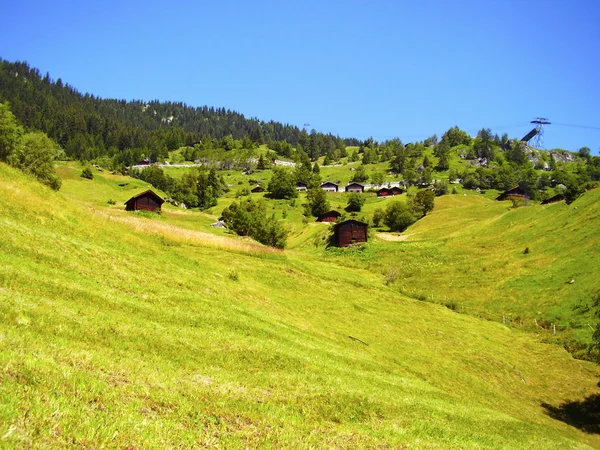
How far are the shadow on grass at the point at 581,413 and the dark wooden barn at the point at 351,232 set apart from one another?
71.5 metres

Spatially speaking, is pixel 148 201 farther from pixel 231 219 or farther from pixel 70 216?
pixel 70 216

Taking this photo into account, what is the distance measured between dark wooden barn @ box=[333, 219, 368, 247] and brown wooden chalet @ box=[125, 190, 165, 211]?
4327 centimetres

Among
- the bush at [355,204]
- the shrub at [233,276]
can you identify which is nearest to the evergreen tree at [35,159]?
the shrub at [233,276]

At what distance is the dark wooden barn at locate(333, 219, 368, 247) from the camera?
107 meters

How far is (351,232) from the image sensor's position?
107 m

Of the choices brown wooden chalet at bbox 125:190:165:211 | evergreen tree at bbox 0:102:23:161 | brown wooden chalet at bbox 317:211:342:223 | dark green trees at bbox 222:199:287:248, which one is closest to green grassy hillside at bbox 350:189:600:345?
dark green trees at bbox 222:199:287:248

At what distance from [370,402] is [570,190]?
95.8 m

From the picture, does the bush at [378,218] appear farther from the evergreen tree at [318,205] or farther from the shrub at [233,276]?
the shrub at [233,276]

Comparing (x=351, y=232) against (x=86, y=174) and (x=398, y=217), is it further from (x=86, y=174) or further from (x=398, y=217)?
(x=86, y=174)

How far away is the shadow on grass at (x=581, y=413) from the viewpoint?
32.6 m

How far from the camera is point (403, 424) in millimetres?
16516

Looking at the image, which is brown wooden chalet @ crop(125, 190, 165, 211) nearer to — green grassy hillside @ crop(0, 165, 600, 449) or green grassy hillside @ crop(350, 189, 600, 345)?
green grassy hillside @ crop(350, 189, 600, 345)

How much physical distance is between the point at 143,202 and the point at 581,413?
8694cm

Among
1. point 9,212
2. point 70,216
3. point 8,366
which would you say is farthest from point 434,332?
point 8,366
